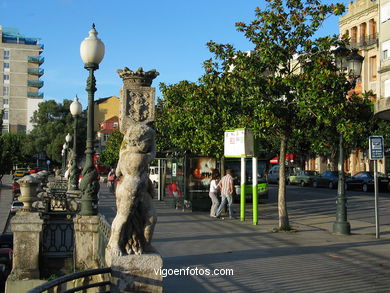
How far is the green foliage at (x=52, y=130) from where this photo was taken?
7806 centimetres

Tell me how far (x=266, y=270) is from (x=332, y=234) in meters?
5.32

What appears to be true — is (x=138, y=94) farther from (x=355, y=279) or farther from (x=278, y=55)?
(x=278, y=55)

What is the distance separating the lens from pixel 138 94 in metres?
6.64

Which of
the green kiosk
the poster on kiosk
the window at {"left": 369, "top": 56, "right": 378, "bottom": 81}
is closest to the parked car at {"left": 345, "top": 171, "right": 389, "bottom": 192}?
the window at {"left": 369, "top": 56, "right": 378, "bottom": 81}

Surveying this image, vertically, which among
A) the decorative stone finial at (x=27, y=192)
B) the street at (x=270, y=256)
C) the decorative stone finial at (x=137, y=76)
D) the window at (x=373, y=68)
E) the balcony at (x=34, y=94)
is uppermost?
the balcony at (x=34, y=94)

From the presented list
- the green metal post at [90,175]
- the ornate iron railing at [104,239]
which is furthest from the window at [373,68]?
the ornate iron railing at [104,239]

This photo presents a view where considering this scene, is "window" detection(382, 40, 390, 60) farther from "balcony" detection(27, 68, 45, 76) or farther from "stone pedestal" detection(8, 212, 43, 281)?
"balcony" detection(27, 68, 45, 76)

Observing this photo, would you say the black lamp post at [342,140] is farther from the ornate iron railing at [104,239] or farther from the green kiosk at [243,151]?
the ornate iron railing at [104,239]

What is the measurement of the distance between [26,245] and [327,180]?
35150 millimetres

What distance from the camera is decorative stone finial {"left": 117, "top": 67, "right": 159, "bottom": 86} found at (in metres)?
7.17

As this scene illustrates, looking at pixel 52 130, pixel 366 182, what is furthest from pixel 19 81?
pixel 366 182

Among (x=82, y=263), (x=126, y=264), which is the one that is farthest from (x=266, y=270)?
(x=126, y=264)

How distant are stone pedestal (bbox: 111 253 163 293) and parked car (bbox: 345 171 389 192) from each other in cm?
3244

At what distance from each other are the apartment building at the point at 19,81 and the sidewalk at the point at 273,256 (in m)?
94.4
